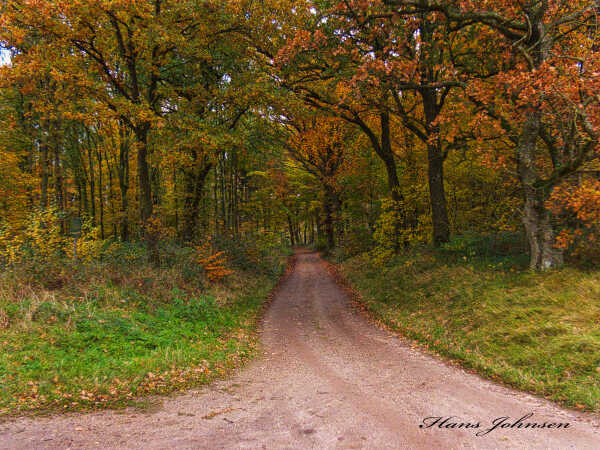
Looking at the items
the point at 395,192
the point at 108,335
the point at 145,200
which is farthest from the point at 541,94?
the point at 145,200

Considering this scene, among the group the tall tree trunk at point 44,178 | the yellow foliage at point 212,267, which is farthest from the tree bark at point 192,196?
the tall tree trunk at point 44,178

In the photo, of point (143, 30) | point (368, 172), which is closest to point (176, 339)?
point (143, 30)

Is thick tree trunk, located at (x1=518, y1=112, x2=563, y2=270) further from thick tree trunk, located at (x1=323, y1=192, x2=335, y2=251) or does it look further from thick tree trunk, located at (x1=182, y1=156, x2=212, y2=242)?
thick tree trunk, located at (x1=323, y1=192, x2=335, y2=251)

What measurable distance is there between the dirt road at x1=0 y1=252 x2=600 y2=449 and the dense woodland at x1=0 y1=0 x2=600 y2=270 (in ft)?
16.8

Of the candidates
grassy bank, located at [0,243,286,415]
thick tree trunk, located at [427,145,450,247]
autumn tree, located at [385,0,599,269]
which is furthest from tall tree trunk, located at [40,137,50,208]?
thick tree trunk, located at [427,145,450,247]

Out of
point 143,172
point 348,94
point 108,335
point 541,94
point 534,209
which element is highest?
point 348,94

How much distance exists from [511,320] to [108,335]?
30.1ft

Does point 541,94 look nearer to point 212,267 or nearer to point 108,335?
point 108,335

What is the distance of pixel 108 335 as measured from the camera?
6660 mm

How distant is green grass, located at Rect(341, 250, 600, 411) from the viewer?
5.25 meters

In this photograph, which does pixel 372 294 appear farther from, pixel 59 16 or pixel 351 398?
pixel 59 16

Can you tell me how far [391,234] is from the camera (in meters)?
15.4

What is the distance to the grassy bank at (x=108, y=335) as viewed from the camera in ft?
16.3

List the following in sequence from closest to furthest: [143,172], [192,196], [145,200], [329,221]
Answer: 1. [143,172]
2. [145,200]
3. [192,196]
4. [329,221]
